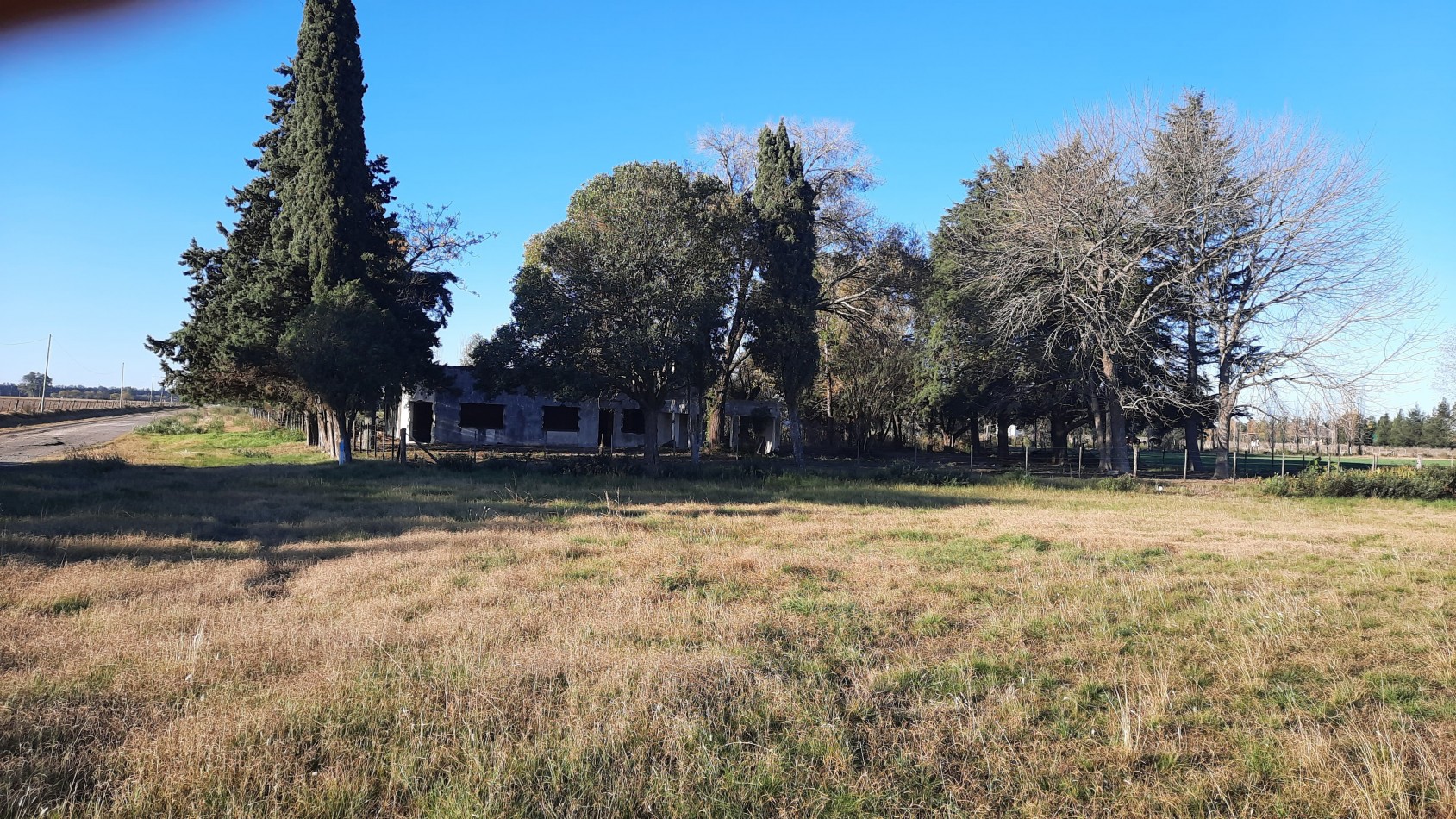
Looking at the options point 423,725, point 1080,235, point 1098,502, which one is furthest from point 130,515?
point 1080,235

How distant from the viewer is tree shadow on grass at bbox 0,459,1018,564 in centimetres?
1029

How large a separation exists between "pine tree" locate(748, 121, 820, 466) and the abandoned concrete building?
10323 millimetres

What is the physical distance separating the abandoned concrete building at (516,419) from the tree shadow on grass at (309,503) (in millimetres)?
16705

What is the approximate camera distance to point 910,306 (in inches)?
1459

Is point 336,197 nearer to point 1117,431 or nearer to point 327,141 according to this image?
point 327,141

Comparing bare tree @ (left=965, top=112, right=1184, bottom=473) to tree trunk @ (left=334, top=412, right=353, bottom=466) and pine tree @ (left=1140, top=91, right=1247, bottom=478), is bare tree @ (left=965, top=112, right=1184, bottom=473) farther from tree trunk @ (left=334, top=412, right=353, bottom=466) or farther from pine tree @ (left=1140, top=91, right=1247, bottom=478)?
tree trunk @ (left=334, top=412, right=353, bottom=466)

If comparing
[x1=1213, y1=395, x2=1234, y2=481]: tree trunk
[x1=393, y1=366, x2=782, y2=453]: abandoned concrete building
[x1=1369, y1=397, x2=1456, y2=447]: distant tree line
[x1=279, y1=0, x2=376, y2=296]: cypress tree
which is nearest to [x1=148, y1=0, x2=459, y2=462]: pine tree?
[x1=279, y1=0, x2=376, y2=296]: cypress tree

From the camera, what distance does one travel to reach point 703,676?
207 inches

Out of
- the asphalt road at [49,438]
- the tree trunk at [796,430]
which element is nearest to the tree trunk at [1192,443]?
the tree trunk at [796,430]

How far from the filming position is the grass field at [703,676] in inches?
150

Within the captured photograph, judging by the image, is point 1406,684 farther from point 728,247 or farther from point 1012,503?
point 728,247

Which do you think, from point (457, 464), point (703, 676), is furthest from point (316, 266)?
point (703, 676)

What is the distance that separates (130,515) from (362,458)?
14430mm

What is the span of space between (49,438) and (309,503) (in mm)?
34194
